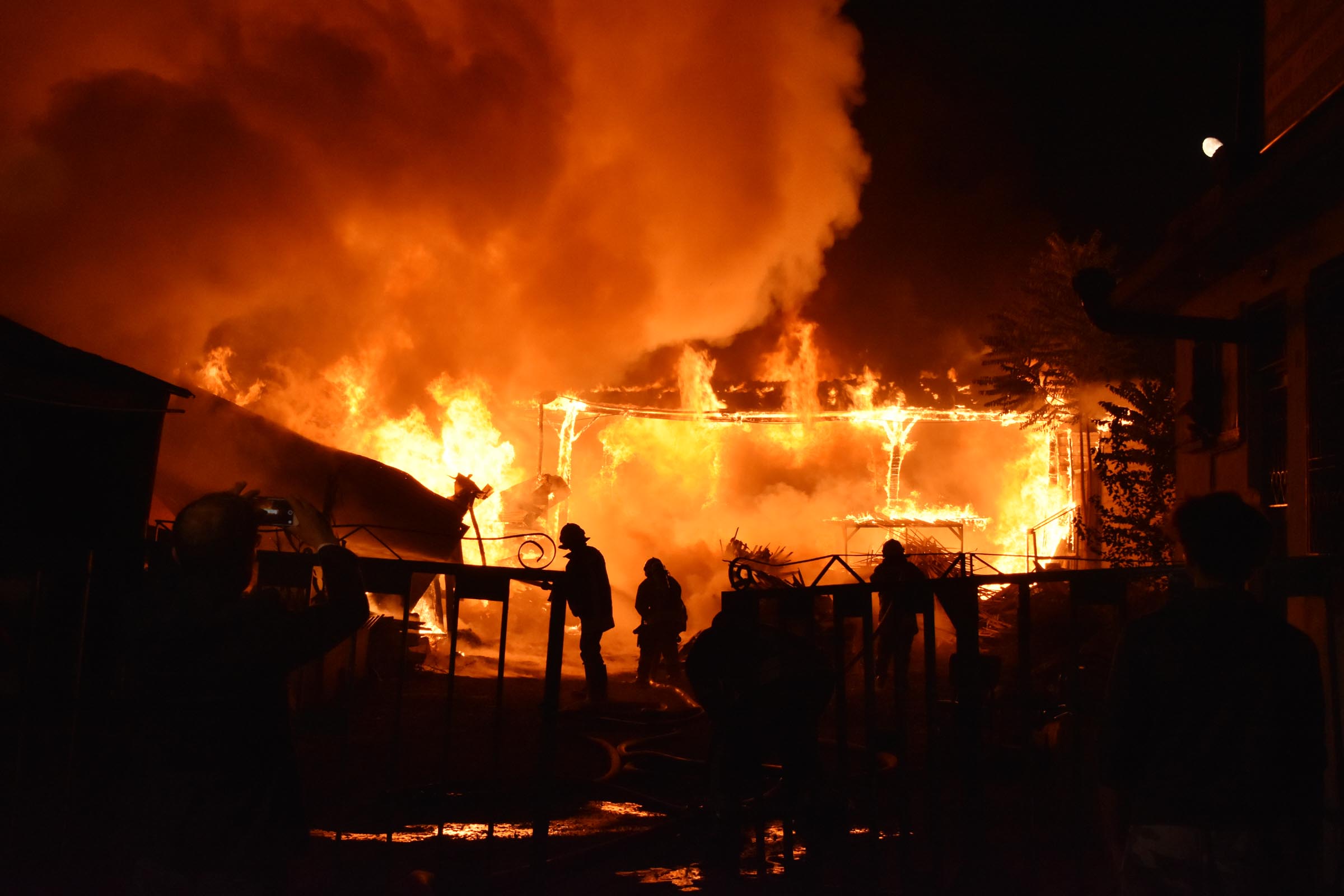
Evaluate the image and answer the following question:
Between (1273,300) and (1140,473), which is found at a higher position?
(1273,300)

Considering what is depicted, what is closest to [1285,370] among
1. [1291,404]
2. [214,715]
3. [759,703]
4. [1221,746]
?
[1291,404]

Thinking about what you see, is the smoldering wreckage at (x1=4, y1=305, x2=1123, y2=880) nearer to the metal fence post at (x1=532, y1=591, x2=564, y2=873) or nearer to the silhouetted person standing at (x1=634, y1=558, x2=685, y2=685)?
the metal fence post at (x1=532, y1=591, x2=564, y2=873)

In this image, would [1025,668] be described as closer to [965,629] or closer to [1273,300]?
[965,629]

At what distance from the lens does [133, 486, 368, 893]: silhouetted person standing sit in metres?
2.05

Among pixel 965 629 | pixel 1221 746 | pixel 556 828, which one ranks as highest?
pixel 965 629

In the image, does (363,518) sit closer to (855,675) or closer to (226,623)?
(855,675)

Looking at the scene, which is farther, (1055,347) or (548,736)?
(1055,347)

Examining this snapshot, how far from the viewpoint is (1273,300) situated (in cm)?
606

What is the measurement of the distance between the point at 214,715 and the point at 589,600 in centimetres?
721

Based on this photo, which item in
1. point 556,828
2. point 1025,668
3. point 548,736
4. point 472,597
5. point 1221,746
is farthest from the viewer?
point 556,828

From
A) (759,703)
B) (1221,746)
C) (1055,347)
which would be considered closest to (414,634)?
(759,703)

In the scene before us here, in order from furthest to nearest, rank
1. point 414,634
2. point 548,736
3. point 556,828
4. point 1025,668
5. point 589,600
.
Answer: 1. point 414,634
2. point 589,600
3. point 556,828
4. point 1025,668
5. point 548,736

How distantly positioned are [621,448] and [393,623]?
18.8m

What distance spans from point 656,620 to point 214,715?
9592 millimetres
